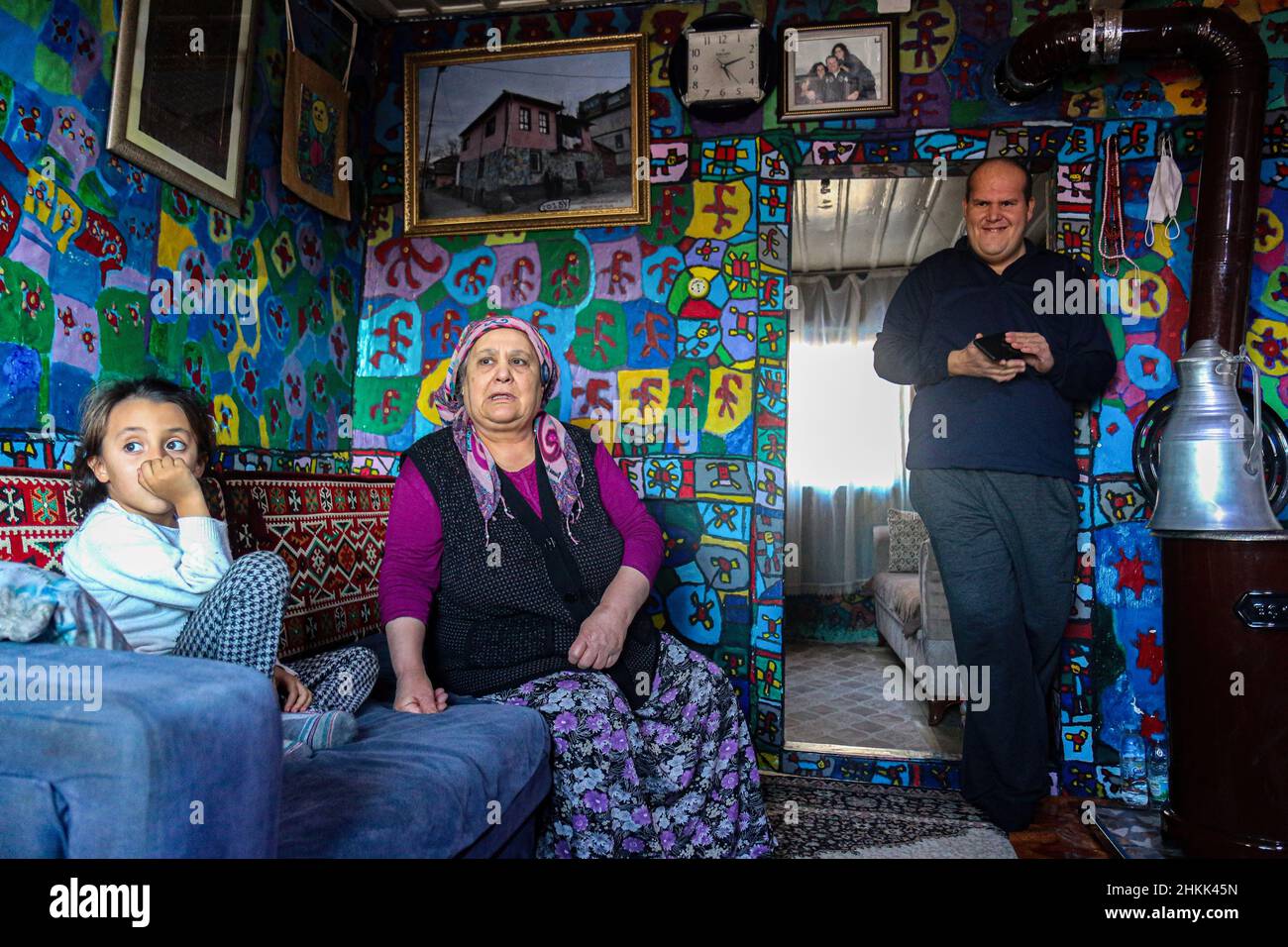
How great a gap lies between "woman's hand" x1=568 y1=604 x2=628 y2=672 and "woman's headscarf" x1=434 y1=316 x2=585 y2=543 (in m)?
0.24

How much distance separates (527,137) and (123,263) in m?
1.67

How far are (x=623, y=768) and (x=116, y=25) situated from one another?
2262 mm

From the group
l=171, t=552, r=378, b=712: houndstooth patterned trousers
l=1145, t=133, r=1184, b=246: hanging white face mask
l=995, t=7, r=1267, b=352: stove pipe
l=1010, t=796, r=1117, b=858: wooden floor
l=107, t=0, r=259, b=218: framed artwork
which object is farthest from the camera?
l=1145, t=133, r=1184, b=246: hanging white face mask

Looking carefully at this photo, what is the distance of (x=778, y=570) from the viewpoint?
119 inches

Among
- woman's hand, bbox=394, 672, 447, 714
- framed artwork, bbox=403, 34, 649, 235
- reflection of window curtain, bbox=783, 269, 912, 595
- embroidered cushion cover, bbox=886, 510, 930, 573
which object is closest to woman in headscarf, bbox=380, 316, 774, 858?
woman's hand, bbox=394, 672, 447, 714

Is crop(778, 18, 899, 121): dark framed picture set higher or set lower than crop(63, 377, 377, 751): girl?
higher

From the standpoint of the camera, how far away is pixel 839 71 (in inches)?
119

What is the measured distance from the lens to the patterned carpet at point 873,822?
238 centimetres

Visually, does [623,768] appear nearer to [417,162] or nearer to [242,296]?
[242,296]

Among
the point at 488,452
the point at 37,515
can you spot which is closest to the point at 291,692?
the point at 37,515

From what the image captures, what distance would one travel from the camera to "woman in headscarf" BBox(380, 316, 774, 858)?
1838 mm

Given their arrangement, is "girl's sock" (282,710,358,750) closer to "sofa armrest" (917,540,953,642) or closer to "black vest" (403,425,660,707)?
"black vest" (403,425,660,707)

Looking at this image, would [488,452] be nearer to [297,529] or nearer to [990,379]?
[297,529]
